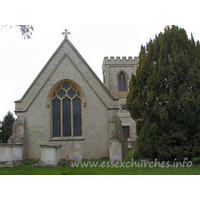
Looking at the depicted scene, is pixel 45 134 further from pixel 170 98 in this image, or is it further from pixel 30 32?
pixel 170 98

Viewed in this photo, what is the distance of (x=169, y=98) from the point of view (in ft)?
40.0

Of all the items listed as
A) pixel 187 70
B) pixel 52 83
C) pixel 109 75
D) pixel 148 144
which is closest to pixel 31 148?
pixel 52 83

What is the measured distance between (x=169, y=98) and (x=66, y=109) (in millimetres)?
7473

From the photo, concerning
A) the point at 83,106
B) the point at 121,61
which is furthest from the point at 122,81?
the point at 83,106

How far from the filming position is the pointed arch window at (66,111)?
16016 millimetres

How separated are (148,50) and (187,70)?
9.61 ft

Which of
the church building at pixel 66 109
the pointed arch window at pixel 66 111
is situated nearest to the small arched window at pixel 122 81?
the church building at pixel 66 109

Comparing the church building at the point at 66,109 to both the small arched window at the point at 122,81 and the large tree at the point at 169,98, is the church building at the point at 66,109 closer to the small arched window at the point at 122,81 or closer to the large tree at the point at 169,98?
the large tree at the point at 169,98

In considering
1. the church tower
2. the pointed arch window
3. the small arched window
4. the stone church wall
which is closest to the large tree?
the stone church wall

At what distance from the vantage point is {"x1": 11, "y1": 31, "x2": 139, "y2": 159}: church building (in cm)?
1561

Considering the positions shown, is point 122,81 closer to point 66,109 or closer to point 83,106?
point 83,106

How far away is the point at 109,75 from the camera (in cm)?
3750

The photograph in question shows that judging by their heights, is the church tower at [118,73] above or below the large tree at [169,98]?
above

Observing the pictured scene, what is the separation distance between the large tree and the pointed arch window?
13.8 ft
